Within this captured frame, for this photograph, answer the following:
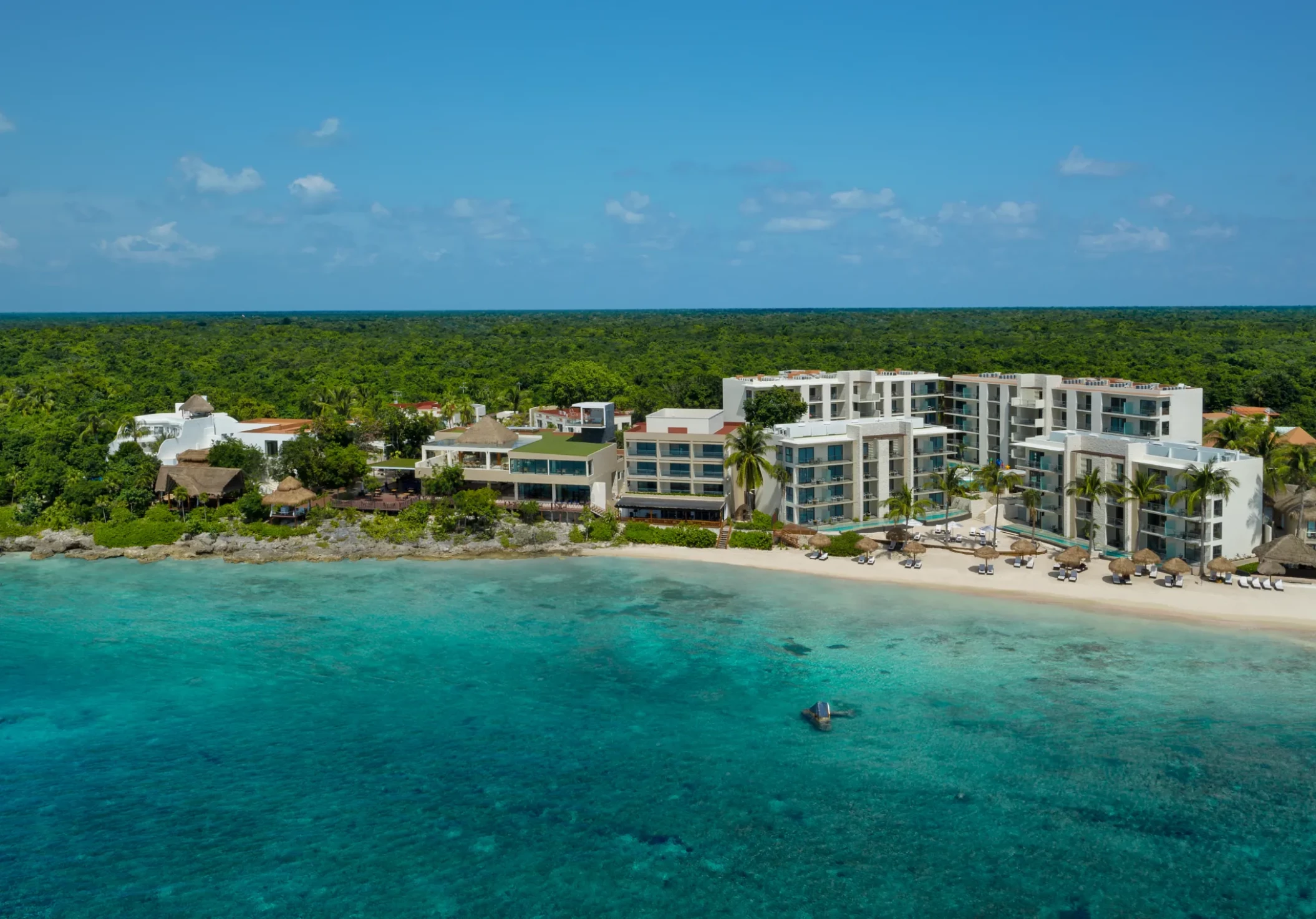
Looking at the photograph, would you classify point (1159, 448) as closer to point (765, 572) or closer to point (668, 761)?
point (765, 572)

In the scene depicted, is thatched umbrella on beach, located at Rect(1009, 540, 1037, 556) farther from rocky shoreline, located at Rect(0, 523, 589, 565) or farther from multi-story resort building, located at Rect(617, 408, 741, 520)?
rocky shoreline, located at Rect(0, 523, 589, 565)

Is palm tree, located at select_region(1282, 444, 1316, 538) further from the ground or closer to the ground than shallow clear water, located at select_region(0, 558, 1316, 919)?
further from the ground

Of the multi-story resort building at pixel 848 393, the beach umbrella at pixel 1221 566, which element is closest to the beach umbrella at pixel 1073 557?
the beach umbrella at pixel 1221 566

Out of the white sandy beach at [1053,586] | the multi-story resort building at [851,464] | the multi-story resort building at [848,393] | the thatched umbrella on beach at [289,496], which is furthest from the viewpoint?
the multi-story resort building at [848,393]

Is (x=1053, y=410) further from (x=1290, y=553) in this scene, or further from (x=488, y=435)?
(x=488, y=435)

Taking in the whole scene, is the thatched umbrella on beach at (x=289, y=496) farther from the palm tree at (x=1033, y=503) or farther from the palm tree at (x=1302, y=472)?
the palm tree at (x=1302, y=472)

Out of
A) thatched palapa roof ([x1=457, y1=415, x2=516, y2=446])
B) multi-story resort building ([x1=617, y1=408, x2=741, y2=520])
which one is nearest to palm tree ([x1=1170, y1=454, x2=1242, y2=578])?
multi-story resort building ([x1=617, y1=408, x2=741, y2=520])
